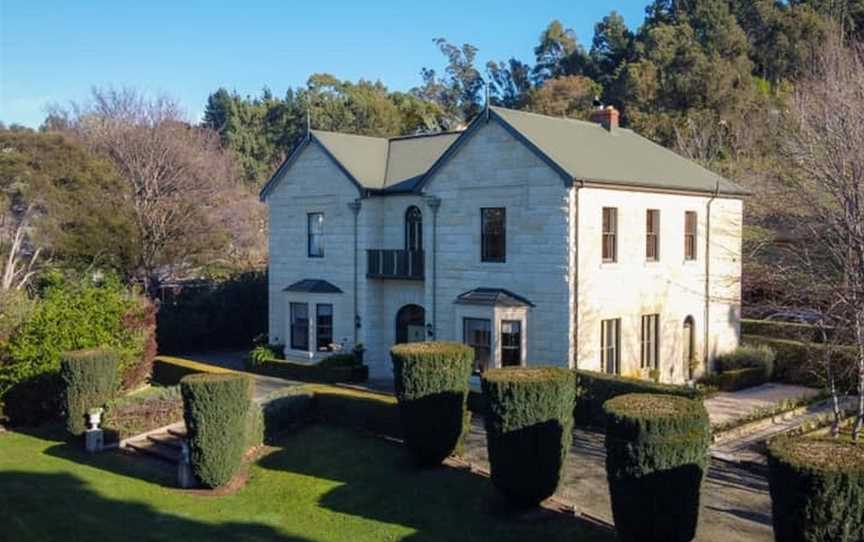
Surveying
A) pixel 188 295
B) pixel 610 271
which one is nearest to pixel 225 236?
pixel 188 295

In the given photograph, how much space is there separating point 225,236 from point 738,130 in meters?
33.1

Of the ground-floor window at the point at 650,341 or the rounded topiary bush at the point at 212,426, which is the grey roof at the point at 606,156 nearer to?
the ground-floor window at the point at 650,341

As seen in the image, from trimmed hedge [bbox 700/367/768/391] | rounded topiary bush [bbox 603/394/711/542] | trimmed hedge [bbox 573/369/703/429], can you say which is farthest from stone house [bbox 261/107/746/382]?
rounded topiary bush [bbox 603/394/711/542]

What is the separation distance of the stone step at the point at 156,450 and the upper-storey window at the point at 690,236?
18.1m

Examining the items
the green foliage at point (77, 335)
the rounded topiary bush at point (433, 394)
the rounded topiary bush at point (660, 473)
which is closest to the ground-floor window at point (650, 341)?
the rounded topiary bush at point (433, 394)

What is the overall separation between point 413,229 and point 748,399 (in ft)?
41.7

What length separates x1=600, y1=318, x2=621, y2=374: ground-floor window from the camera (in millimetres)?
25016

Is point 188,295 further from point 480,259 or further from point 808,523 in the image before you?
point 808,523

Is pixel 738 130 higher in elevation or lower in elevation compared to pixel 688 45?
lower

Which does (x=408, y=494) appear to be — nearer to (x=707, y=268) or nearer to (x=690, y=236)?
(x=690, y=236)

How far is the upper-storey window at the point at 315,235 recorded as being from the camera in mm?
31391

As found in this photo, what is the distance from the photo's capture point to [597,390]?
21.4 meters

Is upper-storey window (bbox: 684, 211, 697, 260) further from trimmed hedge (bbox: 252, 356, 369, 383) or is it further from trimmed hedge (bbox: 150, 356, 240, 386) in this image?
trimmed hedge (bbox: 150, 356, 240, 386)

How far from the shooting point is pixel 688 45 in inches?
2347
